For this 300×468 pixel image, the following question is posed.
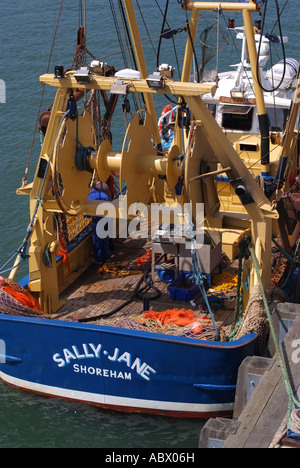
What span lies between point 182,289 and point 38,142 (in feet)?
43.6

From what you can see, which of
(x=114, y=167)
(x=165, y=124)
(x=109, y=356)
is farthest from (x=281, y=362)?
(x=165, y=124)

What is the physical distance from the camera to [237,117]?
A: 15641 mm

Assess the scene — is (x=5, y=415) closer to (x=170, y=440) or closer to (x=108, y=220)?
(x=170, y=440)

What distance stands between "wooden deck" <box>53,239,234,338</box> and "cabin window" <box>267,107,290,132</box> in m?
3.83

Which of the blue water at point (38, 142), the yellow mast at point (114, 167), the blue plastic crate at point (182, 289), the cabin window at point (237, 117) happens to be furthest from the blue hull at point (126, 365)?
the cabin window at point (237, 117)

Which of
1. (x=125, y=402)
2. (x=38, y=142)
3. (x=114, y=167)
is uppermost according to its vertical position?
(x=114, y=167)

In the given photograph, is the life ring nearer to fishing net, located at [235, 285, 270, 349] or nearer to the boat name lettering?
fishing net, located at [235, 285, 270, 349]

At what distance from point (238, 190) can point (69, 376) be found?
3584mm

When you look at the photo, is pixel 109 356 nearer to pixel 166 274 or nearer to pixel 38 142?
pixel 166 274

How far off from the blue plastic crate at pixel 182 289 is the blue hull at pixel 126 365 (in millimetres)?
1878

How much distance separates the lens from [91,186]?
12461 mm

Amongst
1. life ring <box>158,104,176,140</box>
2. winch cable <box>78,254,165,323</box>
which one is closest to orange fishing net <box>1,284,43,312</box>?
winch cable <box>78,254,165,323</box>

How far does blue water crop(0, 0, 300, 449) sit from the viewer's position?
450 inches

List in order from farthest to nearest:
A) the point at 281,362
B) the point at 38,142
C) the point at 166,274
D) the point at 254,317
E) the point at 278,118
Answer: the point at 38,142
the point at 278,118
the point at 166,274
the point at 254,317
the point at 281,362
